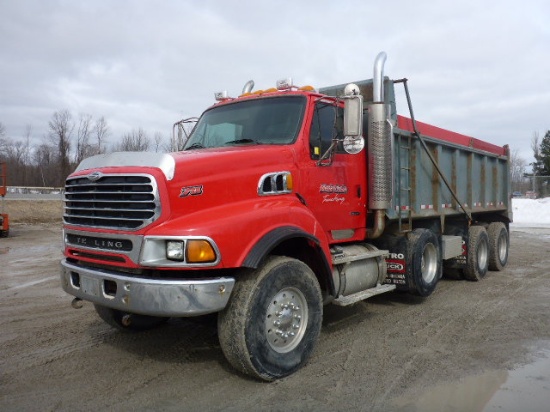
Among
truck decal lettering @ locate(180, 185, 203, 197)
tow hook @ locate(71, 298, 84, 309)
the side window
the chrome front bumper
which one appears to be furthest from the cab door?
tow hook @ locate(71, 298, 84, 309)

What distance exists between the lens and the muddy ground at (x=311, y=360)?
371 centimetres

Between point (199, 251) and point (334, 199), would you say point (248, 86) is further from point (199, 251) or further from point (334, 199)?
point (199, 251)

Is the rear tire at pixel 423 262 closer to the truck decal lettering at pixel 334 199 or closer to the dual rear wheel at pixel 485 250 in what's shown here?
the truck decal lettering at pixel 334 199

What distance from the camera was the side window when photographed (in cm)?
498

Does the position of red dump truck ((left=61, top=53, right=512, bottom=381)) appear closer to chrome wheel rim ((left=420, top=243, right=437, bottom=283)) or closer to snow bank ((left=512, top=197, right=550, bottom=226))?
chrome wheel rim ((left=420, top=243, right=437, bottom=283))

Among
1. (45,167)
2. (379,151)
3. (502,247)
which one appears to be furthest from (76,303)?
(45,167)

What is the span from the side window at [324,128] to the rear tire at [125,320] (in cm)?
268

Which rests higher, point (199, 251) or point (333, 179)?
point (333, 179)

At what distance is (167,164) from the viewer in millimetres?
3816

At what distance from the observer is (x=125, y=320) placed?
511cm

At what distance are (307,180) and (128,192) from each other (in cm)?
186

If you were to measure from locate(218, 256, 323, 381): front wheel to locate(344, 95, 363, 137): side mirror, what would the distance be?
143 cm

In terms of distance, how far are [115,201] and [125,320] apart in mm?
1796

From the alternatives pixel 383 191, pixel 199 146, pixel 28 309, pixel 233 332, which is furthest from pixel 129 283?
pixel 28 309
